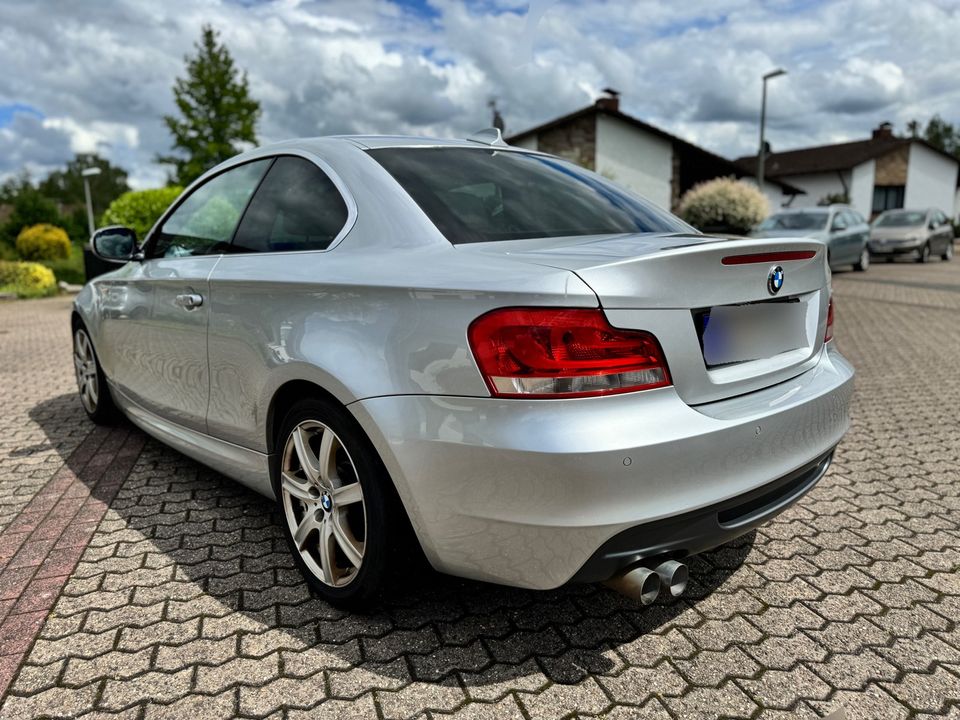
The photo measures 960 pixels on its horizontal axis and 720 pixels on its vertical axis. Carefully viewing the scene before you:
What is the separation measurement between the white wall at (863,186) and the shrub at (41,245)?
38087mm

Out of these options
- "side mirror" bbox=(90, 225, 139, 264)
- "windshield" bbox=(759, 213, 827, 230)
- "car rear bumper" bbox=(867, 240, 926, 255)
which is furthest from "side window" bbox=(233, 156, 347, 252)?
"car rear bumper" bbox=(867, 240, 926, 255)

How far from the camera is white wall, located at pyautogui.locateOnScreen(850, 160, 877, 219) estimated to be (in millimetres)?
41250

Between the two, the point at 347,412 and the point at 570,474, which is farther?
the point at 347,412

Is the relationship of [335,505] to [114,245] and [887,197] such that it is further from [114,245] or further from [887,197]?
[887,197]

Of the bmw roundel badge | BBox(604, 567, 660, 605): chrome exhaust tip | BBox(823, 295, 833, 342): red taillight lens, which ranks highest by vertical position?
the bmw roundel badge

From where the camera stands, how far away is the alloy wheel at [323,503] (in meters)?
2.43

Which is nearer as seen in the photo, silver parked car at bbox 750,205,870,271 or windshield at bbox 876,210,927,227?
silver parked car at bbox 750,205,870,271

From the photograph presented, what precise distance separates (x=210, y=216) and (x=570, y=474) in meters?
2.37

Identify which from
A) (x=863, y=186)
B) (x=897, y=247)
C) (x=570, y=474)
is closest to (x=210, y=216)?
(x=570, y=474)

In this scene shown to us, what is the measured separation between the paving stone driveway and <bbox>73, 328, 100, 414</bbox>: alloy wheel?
0.95m

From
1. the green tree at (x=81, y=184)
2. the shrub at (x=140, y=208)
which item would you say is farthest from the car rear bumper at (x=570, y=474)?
the green tree at (x=81, y=184)

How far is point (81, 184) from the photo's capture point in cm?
9669

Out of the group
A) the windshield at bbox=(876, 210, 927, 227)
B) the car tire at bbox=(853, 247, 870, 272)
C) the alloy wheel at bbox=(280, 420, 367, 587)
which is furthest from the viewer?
the windshield at bbox=(876, 210, 927, 227)

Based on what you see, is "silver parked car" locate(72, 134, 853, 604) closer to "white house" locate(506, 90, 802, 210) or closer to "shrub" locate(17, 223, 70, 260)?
"shrub" locate(17, 223, 70, 260)
